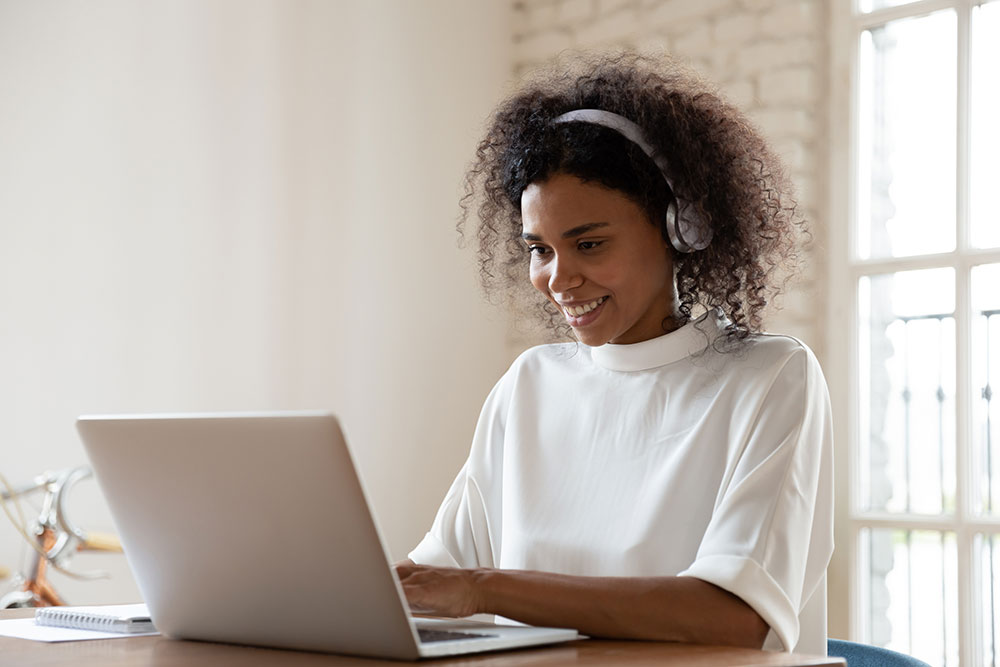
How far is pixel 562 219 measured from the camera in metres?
1.66

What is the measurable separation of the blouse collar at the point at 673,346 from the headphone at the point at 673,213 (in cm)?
11

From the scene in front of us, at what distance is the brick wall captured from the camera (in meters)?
3.45

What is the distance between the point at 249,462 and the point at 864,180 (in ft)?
9.06

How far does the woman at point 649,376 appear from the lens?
1463mm

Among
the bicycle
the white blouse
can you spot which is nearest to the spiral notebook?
the white blouse

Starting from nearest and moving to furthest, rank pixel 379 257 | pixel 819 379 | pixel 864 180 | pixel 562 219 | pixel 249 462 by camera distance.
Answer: pixel 249 462
pixel 819 379
pixel 562 219
pixel 864 180
pixel 379 257

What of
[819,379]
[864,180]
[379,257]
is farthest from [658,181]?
[379,257]

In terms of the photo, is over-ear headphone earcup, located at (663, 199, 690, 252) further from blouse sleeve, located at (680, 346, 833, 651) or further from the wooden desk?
the wooden desk

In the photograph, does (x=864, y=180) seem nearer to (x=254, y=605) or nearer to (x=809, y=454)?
(x=809, y=454)

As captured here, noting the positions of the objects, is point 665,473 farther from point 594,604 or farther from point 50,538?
point 50,538

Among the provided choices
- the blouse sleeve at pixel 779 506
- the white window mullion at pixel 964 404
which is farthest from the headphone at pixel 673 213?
the white window mullion at pixel 964 404

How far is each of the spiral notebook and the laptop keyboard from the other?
0.37 meters

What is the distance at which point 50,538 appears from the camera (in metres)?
2.72

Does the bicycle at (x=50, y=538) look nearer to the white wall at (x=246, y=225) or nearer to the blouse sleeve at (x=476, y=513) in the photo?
the white wall at (x=246, y=225)
